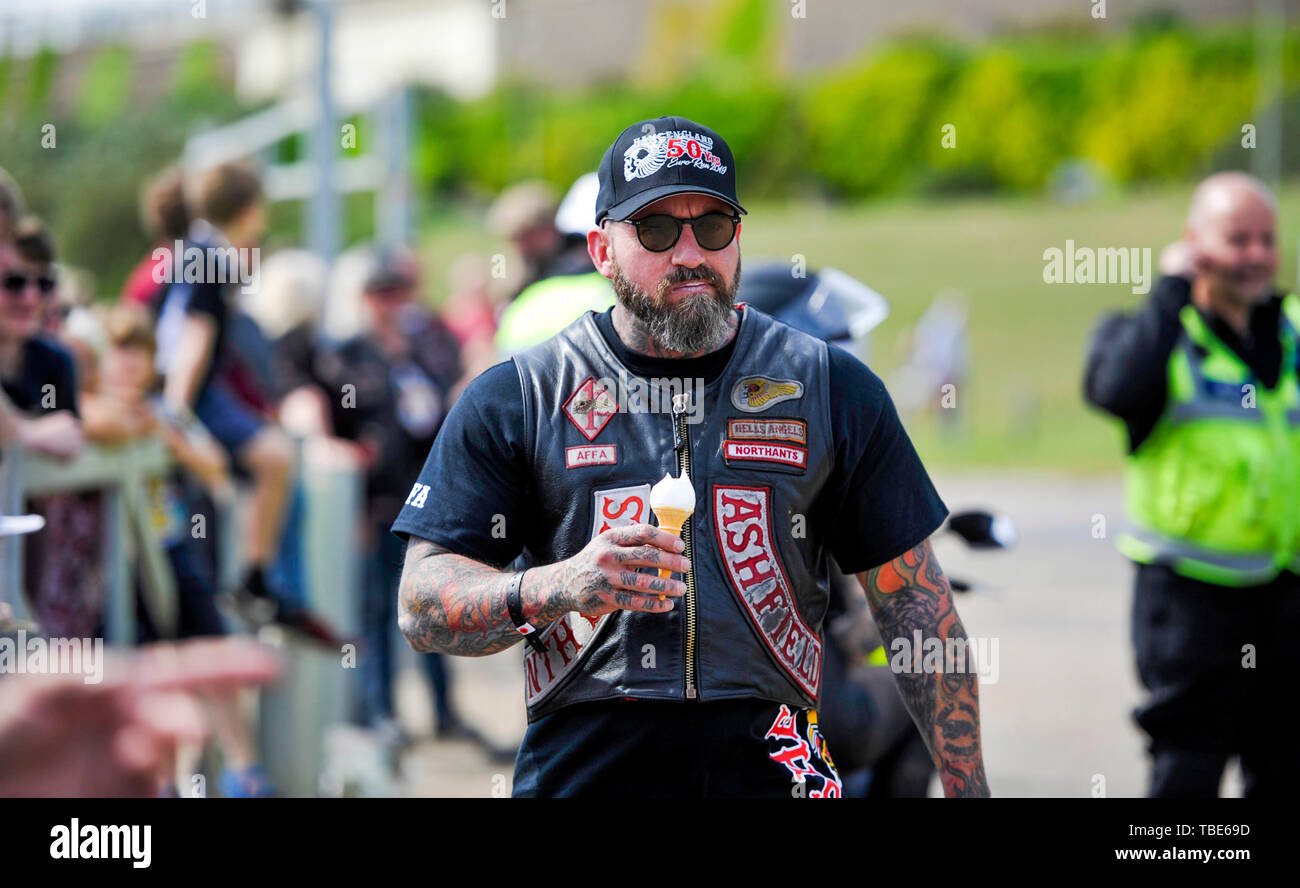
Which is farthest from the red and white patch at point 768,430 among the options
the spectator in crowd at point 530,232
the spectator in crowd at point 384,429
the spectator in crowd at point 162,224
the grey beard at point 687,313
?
the spectator in crowd at point 384,429

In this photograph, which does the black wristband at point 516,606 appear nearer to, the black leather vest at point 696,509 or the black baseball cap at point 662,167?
the black leather vest at point 696,509

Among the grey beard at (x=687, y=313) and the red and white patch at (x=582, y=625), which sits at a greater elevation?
the grey beard at (x=687, y=313)

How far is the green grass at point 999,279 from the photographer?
78.9ft

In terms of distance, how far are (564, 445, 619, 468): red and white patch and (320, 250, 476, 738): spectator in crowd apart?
4.44 meters

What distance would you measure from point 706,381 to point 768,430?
0.48 feet

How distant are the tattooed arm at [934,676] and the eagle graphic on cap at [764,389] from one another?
1.28 ft

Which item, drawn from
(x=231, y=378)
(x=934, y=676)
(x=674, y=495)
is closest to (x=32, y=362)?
(x=231, y=378)

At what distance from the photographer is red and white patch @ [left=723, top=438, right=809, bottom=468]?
263cm

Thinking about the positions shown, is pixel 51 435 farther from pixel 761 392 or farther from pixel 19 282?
pixel 761 392

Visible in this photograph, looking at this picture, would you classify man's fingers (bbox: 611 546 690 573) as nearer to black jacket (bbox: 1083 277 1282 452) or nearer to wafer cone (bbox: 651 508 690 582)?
wafer cone (bbox: 651 508 690 582)

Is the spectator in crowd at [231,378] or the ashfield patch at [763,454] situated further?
the spectator in crowd at [231,378]

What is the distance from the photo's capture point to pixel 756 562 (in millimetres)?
2615
